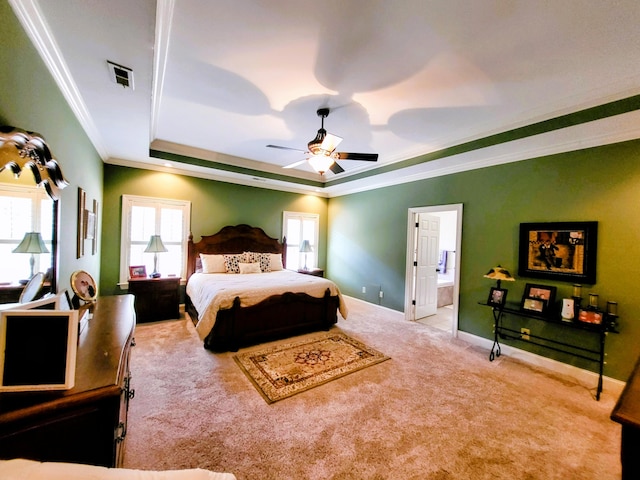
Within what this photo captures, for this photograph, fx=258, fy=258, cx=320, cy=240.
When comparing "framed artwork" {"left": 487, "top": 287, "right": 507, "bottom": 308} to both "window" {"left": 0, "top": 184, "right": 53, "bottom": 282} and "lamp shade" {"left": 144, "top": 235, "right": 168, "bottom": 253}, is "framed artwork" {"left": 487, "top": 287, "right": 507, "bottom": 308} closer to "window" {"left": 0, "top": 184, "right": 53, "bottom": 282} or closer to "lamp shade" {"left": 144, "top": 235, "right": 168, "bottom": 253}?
"window" {"left": 0, "top": 184, "right": 53, "bottom": 282}

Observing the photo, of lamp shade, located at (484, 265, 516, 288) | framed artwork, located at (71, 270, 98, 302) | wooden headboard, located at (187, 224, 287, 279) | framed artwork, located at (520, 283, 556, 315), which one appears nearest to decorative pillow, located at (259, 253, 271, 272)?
wooden headboard, located at (187, 224, 287, 279)

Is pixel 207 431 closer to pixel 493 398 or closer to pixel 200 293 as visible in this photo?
pixel 200 293

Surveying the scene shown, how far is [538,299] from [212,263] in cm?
488

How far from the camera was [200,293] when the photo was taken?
146 inches

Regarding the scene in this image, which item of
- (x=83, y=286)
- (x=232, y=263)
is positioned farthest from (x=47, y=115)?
(x=232, y=263)

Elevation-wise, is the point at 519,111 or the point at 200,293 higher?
the point at 519,111

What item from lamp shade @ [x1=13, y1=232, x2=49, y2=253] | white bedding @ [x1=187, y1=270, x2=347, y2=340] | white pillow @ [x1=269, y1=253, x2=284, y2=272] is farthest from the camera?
white pillow @ [x1=269, y1=253, x2=284, y2=272]

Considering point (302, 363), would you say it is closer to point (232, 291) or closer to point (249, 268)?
point (232, 291)

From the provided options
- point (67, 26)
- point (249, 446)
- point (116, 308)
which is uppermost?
point (67, 26)

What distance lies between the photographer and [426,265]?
194 inches

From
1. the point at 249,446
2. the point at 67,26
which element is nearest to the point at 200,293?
A: the point at 249,446

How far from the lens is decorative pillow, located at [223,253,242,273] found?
4.90 metres

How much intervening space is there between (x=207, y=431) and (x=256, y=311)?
5.07ft

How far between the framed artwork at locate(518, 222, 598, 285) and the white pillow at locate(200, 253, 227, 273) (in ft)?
15.3
